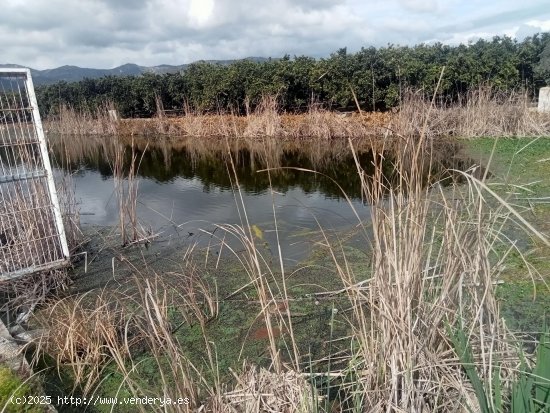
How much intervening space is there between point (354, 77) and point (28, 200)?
34.2ft

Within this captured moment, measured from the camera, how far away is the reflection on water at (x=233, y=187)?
5398 mm

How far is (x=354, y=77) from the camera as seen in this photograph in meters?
12.6

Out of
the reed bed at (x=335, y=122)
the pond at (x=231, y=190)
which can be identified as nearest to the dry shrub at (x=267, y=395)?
the pond at (x=231, y=190)

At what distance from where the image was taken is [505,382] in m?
1.59

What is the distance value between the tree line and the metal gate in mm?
6940

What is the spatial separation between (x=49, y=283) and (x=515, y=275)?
147 inches

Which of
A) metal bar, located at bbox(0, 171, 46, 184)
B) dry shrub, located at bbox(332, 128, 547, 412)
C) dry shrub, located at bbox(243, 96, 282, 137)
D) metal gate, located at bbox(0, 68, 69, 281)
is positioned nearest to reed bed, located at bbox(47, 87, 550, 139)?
dry shrub, located at bbox(243, 96, 282, 137)

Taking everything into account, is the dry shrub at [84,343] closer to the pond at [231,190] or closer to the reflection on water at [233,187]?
the pond at [231,190]

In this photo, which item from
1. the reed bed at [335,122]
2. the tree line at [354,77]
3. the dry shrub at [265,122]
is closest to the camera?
the reed bed at [335,122]

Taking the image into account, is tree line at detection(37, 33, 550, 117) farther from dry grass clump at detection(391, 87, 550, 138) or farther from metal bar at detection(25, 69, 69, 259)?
metal bar at detection(25, 69, 69, 259)

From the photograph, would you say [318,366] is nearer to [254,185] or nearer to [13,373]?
[13,373]

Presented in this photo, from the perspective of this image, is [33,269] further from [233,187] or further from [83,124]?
[83,124]

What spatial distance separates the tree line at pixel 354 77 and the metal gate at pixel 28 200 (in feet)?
22.8

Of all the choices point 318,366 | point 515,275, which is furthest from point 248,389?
point 515,275
